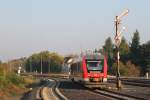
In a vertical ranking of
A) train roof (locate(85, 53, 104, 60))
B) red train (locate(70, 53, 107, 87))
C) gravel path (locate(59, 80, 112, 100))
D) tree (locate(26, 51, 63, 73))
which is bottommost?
gravel path (locate(59, 80, 112, 100))

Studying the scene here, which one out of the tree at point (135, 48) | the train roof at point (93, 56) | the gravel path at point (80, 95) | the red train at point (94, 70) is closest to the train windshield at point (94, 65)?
the red train at point (94, 70)

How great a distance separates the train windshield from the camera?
45.4 m

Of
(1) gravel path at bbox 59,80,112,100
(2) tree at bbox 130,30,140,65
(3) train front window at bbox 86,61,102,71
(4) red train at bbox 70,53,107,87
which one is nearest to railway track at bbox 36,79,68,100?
(1) gravel path at bbox 59,80,112,100

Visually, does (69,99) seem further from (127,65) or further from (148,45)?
(148,45)

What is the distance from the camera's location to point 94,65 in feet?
150

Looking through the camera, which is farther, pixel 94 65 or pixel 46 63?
pixel 46 63

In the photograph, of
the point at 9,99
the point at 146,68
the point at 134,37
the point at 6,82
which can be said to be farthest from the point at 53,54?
the point at 9,99

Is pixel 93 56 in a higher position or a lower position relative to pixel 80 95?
higher

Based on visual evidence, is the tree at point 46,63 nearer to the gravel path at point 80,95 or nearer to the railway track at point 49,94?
the gravel path at point 80,95

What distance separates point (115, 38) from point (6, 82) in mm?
10662

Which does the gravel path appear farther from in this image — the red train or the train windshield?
the train windshield

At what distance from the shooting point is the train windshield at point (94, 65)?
149ft

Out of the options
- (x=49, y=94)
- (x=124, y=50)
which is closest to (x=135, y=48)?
(x=124, y=50)

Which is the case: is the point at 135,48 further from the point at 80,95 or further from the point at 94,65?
the point at 80,95
